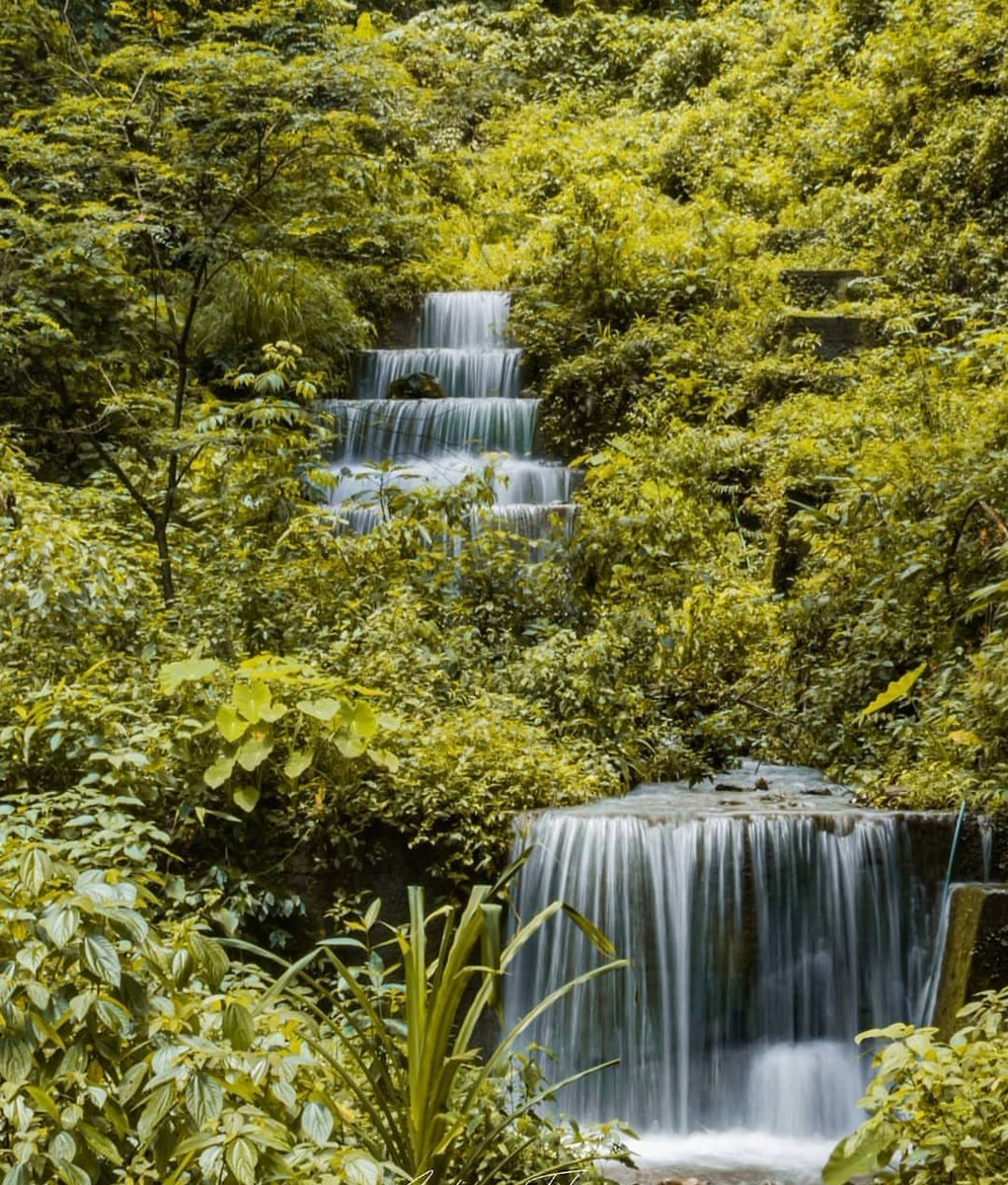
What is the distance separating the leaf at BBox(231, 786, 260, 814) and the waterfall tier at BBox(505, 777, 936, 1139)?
1.27m

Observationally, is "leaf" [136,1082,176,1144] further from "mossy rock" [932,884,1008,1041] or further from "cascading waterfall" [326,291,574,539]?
"cascading waterfall" [326,291,574,539]

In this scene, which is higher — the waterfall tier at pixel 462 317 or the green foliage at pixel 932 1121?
the waterfall tier at pixel 462 317

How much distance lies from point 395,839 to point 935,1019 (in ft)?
7.90

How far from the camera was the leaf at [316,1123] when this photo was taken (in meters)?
2.43

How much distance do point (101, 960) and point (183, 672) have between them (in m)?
2.50

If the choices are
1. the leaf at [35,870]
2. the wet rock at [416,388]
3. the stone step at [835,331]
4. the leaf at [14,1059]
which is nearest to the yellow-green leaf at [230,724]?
the leaf at [35,870]

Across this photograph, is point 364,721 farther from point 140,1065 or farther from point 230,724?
point 140,1065

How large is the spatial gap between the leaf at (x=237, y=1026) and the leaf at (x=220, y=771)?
2.22 meters

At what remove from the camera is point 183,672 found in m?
4.74

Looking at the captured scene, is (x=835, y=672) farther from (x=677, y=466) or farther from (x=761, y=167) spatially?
(x=761, y=167)

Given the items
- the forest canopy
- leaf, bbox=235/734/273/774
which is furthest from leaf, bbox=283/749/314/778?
leaf, bbox=235/734/273/774

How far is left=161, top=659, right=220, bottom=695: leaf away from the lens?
4.72 metres

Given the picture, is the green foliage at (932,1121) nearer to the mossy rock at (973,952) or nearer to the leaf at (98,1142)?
the mossy rock at (973,952)

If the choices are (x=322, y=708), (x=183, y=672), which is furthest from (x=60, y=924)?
(x=183, y=672)
